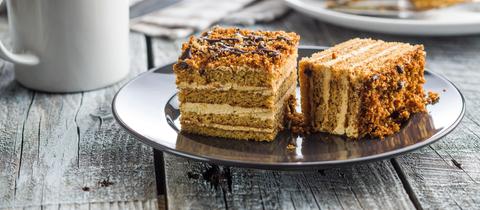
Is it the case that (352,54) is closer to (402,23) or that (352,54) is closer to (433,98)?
(433,98)

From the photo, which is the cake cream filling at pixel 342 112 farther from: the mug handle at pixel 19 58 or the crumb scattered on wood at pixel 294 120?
the mug handle at pixel 19 58

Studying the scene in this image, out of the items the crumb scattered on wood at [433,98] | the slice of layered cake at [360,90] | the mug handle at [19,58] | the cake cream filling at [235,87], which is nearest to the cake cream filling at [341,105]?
the slice of layered cake at [360,90]

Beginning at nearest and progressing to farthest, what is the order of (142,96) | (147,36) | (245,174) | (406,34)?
(245,174) < (142,96) < (406,34) < (147,36)

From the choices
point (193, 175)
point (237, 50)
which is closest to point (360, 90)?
point (237, 50)

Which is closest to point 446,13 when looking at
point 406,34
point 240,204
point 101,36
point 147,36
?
point 406,34

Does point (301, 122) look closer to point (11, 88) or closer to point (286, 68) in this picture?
point (286, 68)

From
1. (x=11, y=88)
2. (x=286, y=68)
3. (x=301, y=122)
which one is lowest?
(x=11, y=88)

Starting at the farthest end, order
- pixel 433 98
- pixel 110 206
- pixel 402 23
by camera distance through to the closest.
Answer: pixel 402 23, pixel 433 98, pixel 110 206
